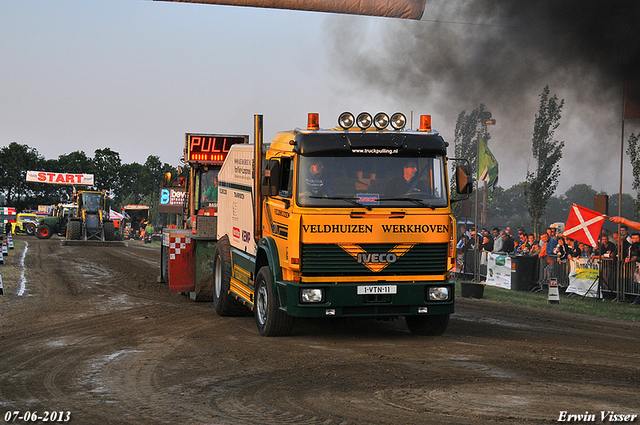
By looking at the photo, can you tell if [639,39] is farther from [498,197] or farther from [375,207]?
[498,197]

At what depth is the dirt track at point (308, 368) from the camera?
20.8ft

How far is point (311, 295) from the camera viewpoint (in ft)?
31.5

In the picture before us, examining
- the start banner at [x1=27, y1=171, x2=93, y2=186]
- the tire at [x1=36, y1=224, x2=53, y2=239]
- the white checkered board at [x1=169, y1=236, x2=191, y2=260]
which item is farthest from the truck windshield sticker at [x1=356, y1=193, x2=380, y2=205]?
the start banner at [x1=27, y1=171, x2=93, y2=186]

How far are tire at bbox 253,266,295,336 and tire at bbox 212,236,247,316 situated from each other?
215 centimetres

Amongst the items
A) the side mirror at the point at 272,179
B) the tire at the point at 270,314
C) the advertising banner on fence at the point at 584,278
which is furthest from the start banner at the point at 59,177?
the side mirror at the point at 272,179

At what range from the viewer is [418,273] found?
9.95 meters

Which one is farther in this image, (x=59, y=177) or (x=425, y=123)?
(x=59, y=177)

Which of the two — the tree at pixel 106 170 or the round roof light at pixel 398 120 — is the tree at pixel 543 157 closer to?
the round roof light at pixel 398 120

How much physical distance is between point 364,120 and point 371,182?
0.96 metres

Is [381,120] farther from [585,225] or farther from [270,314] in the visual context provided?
[585,225]

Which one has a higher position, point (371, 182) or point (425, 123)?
point (425, 123)

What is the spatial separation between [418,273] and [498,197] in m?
112

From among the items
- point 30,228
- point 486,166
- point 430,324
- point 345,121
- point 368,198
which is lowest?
point 30,228

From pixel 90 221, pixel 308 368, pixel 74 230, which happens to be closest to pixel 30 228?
pixel 90 221
